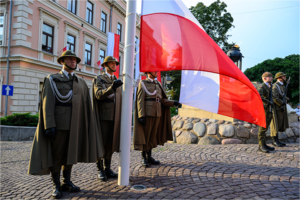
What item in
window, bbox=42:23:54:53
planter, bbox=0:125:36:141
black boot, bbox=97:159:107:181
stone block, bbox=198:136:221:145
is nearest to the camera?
black boot, bbox=97:159:107:181

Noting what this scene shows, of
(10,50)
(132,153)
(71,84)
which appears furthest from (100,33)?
(71,84)

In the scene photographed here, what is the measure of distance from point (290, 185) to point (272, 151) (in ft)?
8.64

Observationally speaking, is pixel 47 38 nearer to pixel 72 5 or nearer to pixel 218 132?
pixel 72 5

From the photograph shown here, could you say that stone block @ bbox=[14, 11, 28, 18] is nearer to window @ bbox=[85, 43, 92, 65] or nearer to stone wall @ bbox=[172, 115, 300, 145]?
window @ bbox=[85, 43, 92, 65]

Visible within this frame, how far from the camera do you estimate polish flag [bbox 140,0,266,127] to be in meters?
3.55

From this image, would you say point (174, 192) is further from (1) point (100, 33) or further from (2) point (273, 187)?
(1) point (100, 33)

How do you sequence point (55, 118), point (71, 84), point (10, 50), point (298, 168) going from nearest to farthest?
point (55, 118), point (71, 84), point (298, 168), point (10, 50)

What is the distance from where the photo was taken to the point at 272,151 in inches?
234

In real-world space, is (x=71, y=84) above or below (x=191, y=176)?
above

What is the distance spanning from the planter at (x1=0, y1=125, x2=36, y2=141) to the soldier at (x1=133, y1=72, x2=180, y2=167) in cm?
733

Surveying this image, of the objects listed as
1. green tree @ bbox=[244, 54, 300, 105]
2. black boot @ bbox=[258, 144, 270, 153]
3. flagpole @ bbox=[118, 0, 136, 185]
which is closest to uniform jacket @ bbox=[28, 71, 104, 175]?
flagpole @ bbox=[118, 0, 136, 185]

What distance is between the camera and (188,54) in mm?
3578

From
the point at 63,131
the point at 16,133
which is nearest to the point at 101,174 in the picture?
the point at 63,131

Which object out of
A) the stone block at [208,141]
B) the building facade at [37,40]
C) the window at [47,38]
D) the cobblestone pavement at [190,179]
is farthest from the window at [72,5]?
the stone block at [208,141]
